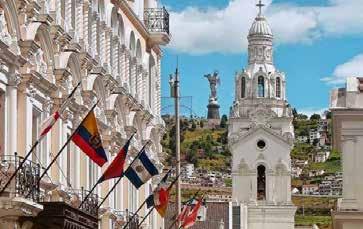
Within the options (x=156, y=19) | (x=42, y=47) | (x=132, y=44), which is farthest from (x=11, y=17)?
(x=156, y=19)

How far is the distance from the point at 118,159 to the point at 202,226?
252 feet

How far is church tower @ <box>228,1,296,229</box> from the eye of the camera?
12656cm

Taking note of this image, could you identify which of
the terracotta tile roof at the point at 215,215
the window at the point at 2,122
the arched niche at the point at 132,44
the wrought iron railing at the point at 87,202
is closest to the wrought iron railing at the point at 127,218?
the wrought iron railing at the point at 87,202

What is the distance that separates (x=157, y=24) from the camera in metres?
58.1

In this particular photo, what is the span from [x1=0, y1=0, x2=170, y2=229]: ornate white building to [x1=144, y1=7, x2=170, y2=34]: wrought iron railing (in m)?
0.05

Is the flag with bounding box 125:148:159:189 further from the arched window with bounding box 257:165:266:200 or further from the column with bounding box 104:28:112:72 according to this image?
the arched window with bounding box 257:165:266:200

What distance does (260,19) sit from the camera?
137m

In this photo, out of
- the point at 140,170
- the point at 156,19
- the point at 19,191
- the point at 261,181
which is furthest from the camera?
the point at 261,181

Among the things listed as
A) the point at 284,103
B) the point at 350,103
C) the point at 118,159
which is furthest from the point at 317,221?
the point at 118,159

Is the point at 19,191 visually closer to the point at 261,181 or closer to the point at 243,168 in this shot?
the point at 243,168

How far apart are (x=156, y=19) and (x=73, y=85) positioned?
16247 millimetres

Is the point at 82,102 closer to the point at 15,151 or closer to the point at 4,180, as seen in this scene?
the point at 15,151

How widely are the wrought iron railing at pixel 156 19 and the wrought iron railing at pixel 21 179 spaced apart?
79.8 ft

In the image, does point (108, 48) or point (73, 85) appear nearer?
point (73, 85)
